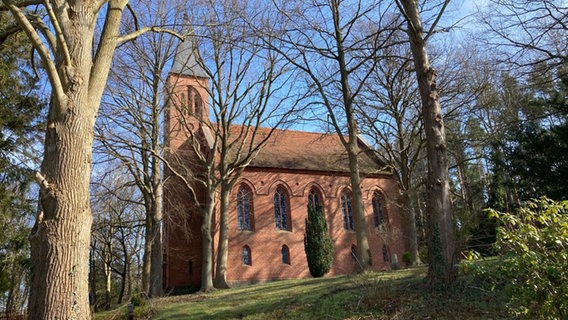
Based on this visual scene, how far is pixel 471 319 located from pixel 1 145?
13157mm

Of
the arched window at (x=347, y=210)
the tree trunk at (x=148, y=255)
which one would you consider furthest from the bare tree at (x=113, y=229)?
the arched window at (x=347, y=210)

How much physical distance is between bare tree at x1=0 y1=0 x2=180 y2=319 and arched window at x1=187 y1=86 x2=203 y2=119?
659 inches

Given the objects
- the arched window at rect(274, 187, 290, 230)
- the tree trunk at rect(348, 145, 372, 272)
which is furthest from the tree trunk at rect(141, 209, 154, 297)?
the tree trunk at rect(348, 145, 372, 272)

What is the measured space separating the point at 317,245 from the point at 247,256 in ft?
15.9

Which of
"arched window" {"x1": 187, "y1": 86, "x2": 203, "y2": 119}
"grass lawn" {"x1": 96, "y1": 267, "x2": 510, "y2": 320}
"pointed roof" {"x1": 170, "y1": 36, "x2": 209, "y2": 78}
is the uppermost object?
"pointed roof" {"x1": 170, "y1": 36, "x2": 209, "y2": 78}

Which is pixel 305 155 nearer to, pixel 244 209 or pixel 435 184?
pixel 244 209

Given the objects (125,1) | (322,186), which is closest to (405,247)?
(322,186)

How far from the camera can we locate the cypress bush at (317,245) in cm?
2080

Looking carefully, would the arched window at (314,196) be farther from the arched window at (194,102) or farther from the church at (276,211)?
the arched window at (194,102)

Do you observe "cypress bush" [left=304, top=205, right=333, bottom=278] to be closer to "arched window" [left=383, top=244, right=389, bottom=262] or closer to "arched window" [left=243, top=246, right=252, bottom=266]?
"arched window" [left=243, top=246, right=252, bottom=266]

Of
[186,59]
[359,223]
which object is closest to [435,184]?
[359,223]

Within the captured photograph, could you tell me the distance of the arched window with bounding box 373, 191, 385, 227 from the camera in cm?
2864

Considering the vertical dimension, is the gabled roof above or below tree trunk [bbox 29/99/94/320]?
above

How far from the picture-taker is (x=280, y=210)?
2606cm
